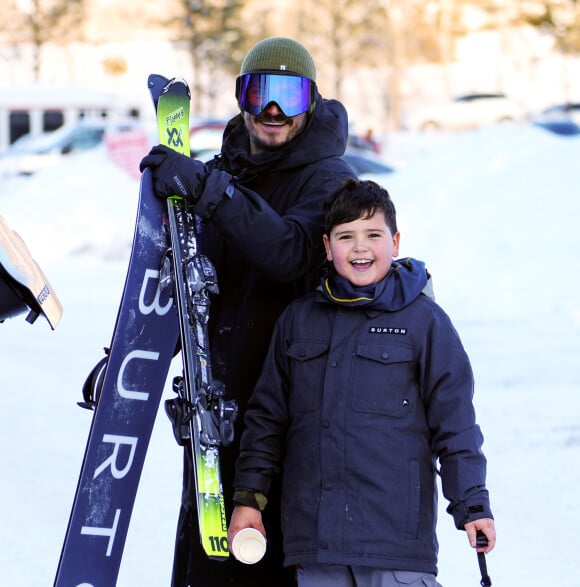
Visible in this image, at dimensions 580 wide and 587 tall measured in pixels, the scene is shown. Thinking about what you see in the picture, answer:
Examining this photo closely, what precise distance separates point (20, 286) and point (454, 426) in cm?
103

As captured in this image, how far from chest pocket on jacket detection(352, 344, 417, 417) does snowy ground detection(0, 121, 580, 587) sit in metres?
1.74

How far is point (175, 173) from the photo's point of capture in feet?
9.21

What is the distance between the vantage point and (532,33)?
55.2 metres

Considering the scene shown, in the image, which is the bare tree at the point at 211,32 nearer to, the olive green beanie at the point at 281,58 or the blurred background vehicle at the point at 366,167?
the blurred background vehicle at the point at 366,167

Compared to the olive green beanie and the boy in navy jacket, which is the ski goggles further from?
the boy in navy jacket

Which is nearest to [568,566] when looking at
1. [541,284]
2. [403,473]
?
[403,473]

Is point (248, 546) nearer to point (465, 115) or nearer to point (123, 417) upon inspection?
point (123, 417)

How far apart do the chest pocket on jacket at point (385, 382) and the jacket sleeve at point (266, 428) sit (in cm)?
21

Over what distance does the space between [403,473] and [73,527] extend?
0.93m

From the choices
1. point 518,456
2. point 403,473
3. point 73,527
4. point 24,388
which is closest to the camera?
point 403,473

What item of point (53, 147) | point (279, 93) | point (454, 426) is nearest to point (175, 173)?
point (279, 93)

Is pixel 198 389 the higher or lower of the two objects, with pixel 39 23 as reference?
lower

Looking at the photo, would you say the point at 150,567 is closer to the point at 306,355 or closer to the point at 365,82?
the point at 306,355

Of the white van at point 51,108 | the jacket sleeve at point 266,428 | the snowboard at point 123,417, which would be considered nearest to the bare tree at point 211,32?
the white van at point 51,108
